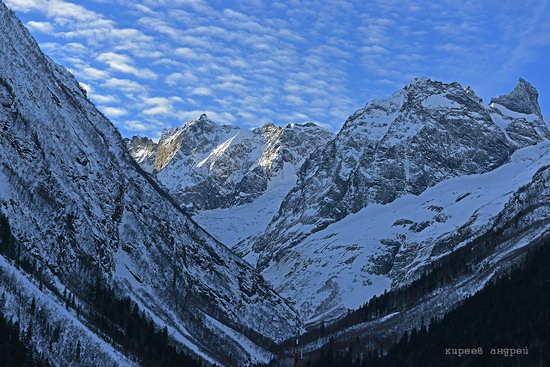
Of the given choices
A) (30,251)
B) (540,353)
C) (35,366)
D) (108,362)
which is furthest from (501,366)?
(30,251)

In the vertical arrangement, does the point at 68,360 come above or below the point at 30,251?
below

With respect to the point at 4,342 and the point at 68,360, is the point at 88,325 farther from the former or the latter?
the point at 4,342

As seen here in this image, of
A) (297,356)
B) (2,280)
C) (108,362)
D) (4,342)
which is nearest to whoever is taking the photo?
(297,356)

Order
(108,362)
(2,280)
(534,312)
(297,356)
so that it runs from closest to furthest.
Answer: (297,356) → (2,280) → (108,362) → (534,312)

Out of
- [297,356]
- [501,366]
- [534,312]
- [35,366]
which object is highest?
[534,312]

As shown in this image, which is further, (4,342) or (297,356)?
(4,342)

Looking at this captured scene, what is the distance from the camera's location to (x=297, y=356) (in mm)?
92312

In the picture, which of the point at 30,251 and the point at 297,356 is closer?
the point at 297,356

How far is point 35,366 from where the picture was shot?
15288 centimetres

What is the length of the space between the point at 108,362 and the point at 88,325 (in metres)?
12.4

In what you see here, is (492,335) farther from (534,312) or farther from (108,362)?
(108,362)

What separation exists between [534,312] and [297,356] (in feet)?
370

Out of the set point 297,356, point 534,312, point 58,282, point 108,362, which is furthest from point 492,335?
point 297,356

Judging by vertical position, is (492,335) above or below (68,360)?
above
